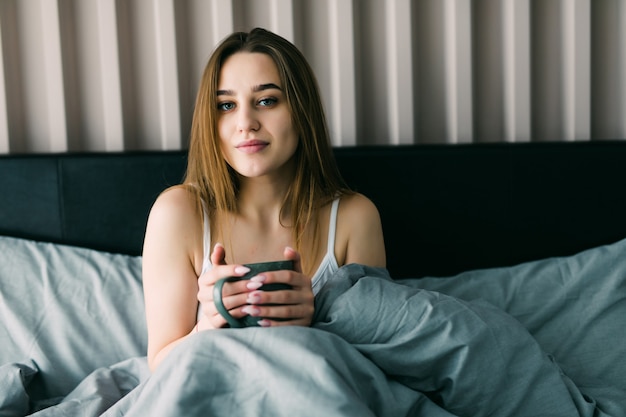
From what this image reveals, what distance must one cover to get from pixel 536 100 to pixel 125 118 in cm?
96

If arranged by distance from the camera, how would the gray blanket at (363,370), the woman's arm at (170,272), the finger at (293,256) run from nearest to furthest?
the gray blanket at (363,370), the finger at (293,256), the woman's arm at (170,272)

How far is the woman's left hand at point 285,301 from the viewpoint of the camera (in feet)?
3.46

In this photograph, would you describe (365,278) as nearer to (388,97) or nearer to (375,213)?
(375,213)

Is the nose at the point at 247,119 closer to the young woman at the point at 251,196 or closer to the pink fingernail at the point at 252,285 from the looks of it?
the young woman at the point at 251,196

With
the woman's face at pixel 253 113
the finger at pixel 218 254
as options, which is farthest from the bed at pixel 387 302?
the woman's face at pixel 253 113

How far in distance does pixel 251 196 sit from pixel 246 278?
395 millimetres

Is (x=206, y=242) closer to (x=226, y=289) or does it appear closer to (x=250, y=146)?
(x=250, y=146)

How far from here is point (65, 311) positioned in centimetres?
141

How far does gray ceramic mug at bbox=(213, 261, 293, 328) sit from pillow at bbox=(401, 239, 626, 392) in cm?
47

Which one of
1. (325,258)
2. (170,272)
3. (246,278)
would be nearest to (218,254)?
(246,278)

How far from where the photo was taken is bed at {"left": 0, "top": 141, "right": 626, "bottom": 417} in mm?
1012

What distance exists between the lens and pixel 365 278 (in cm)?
118

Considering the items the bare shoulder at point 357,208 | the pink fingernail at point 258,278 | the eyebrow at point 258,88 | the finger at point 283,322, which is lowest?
the finger at point 283,322

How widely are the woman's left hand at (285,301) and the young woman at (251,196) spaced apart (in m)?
0.12
